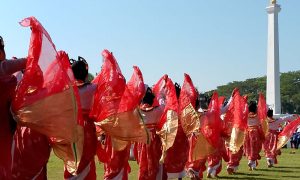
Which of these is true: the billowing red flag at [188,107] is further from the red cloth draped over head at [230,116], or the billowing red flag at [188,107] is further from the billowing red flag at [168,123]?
the red cloth draped over head at [230,116]

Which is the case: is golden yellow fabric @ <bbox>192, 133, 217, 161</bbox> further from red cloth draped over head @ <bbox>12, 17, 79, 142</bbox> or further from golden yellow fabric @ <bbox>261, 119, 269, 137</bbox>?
red cloth draped over head @ <bbox>12, 17, 79, 142</bbox>

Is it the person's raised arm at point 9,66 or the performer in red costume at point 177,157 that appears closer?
the person's raised arm at point 9,66

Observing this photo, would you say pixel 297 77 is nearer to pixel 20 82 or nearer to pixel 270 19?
pixel 270 19

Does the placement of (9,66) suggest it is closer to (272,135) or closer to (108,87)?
(108,87)

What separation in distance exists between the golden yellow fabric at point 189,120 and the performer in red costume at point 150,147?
0.65 m

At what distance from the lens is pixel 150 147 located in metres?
9.79

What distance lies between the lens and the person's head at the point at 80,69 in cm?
761

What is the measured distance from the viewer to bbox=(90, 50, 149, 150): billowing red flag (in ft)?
25.6

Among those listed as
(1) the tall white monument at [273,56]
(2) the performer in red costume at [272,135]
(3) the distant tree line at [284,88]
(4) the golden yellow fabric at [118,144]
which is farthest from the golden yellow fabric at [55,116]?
(3) the distant tree line at [284,88]

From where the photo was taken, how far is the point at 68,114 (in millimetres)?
5527

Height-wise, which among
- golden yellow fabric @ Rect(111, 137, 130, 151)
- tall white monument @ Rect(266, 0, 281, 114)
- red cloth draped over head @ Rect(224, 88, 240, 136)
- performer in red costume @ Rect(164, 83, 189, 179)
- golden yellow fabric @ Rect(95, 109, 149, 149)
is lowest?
performer in red costume @ Rect(164, 83, 189, 179)

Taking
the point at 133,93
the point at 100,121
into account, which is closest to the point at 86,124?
the point at 100,121

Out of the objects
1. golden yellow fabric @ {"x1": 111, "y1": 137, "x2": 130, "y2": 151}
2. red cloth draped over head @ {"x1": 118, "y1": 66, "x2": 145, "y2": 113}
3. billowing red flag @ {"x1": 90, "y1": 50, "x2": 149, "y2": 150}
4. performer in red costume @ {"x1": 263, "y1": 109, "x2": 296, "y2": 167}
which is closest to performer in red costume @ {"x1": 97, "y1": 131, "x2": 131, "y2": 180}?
golden yellow fabric @ {"x1": 111, "y1": 137, "x2": 130, "y2": 151}

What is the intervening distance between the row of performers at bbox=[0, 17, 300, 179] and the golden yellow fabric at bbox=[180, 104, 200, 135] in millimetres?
19
